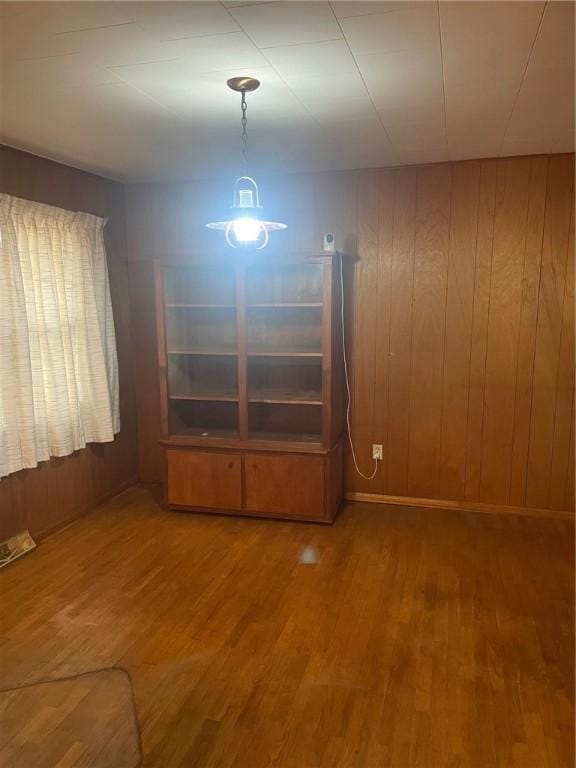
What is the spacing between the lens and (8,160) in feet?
10.3

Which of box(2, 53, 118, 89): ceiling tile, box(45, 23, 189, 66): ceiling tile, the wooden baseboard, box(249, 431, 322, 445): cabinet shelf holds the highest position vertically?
box(2, 53, 118, 89): ceiling tile

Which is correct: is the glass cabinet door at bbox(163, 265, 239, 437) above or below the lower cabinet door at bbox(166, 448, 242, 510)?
above

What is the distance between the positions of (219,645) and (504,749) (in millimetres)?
1198

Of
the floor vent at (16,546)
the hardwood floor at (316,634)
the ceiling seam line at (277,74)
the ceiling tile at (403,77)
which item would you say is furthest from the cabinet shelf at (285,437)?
the ceiling tile at (403,77)

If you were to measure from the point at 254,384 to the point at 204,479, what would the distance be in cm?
76

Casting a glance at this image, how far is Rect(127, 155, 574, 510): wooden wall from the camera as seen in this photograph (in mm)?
3580

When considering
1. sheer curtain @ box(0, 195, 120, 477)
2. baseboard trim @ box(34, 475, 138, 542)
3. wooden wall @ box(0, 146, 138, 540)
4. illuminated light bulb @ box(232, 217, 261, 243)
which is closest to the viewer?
illuminated light bulb @ box(232, 217, 261, 243)

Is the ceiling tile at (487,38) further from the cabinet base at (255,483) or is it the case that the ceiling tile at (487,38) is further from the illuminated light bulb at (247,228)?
the cabinet base at (255,483)

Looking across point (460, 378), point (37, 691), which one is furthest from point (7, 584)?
point (460, 378)

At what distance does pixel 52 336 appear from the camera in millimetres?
3412

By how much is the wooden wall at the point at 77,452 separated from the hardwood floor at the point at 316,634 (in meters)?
0.23

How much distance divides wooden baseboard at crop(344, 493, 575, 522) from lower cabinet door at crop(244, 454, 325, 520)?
56cm

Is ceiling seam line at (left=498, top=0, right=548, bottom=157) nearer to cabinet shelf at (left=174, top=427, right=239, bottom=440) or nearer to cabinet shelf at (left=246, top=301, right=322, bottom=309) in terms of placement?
cabinet shelf at (left=246, top=301, right=322, bottom=309)

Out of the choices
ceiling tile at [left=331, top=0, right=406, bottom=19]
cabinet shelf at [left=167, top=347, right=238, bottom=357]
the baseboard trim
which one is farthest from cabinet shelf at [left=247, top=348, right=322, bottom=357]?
ceiling tile at [left=331, top=0, right=406, bottom=19]
